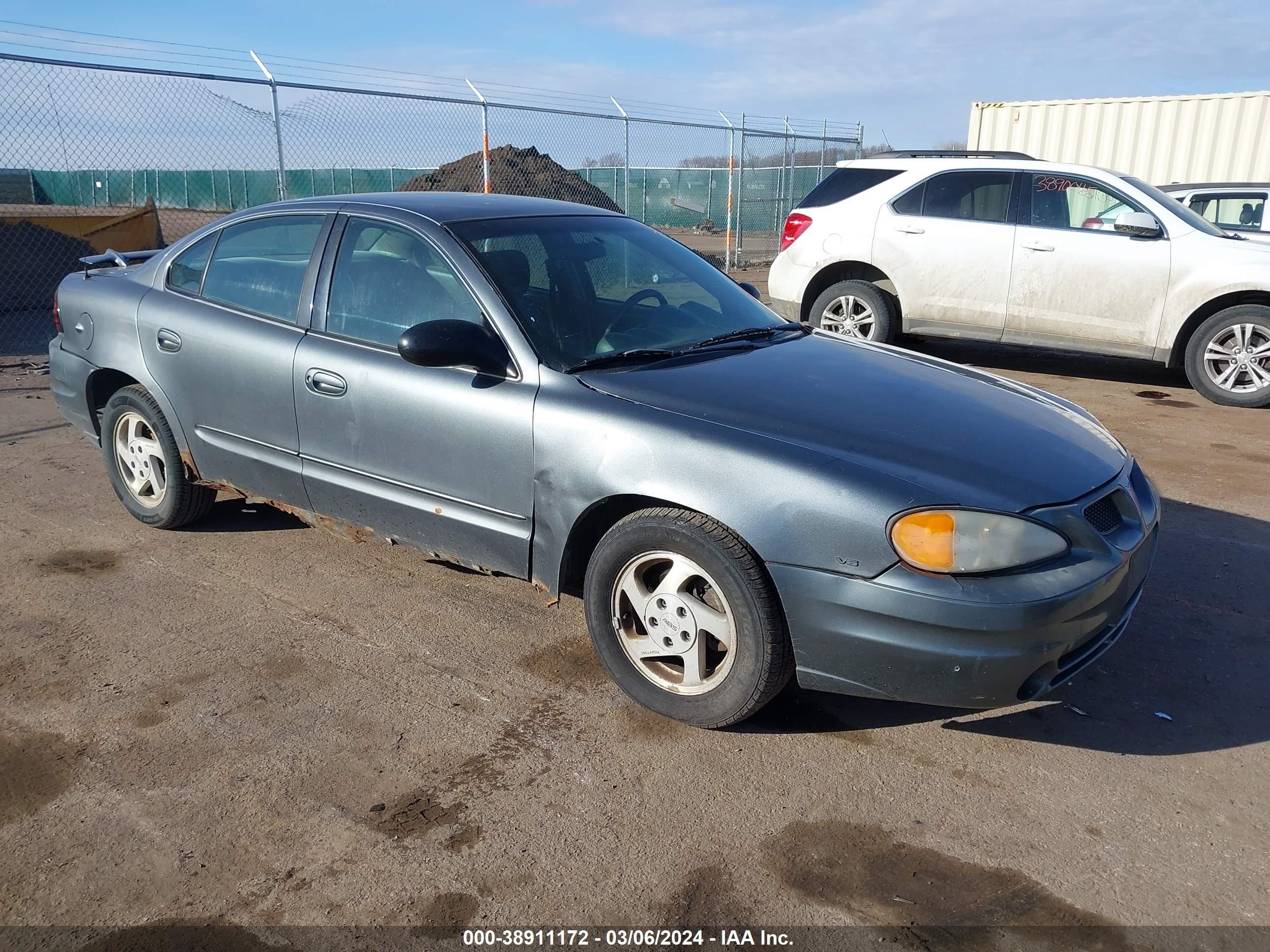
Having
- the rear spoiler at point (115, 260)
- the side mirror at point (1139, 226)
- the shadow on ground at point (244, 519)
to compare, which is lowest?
the shadow on ground at point (244, 519)

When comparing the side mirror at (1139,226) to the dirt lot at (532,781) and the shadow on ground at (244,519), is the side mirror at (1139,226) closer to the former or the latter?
the dirt lot at (532,781)

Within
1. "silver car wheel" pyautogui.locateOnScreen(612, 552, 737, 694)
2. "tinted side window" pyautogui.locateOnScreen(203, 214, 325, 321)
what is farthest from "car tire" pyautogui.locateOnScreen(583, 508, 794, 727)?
"tinted side window" pyautogui.locateOnScreen(203, 214, 325, 321)

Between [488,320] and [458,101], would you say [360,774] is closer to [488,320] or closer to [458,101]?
[488,320]

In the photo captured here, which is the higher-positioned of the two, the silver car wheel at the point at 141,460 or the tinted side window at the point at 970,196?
the tinted side window at the point at 970,196

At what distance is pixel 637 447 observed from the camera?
3.05m

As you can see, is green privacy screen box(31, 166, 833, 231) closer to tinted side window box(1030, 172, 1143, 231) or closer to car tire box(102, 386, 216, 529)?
tinted side window box(1030, 172, 1143, 231)

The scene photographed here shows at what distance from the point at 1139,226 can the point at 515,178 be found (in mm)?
17990

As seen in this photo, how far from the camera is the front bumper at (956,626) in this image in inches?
105

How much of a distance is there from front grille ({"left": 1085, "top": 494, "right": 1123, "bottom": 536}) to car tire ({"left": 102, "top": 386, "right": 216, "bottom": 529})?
12.3 ft

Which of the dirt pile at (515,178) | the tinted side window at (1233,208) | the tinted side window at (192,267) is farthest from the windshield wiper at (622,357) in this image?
the dirt pile at (515,178)

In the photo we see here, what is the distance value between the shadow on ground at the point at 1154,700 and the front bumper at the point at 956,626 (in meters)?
0.41

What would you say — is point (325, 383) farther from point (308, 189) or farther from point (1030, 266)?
point (308, 189)

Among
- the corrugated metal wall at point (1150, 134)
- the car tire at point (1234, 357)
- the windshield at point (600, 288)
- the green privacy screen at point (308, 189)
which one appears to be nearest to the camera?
the windshield at point (600, 288)

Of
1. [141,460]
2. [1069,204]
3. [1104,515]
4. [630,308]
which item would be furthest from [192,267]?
[1069,204]
